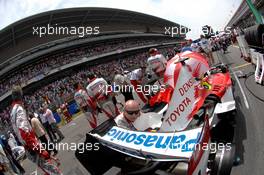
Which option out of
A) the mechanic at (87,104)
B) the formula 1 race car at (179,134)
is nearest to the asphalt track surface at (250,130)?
the formula 1 race car at (179,134)

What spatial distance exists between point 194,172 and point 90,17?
48.0 meters

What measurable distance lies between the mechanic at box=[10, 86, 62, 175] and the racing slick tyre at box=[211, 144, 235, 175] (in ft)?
9.07

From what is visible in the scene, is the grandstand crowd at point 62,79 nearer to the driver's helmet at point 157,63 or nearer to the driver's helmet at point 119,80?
the driver's helmet at point 119,80

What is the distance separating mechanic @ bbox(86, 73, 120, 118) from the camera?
8.66 m

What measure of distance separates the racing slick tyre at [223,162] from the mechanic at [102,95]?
514 cm

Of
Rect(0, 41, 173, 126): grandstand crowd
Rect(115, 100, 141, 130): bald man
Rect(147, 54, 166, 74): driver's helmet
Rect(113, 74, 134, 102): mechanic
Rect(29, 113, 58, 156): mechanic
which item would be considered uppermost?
Rect(147, 54, 166, 74): driver's helmet

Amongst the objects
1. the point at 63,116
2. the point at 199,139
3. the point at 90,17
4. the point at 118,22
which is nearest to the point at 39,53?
the point at 90,17

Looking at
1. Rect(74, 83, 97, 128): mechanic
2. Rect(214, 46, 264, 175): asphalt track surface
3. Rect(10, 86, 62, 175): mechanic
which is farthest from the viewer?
Rect(74, 83, 97, 128): mechanic

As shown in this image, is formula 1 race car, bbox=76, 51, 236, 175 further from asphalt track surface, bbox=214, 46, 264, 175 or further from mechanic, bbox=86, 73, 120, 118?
mechanic, bbox=86, 73, 120, 118

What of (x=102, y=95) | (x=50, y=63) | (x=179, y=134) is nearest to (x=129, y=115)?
(x=179, y=134)

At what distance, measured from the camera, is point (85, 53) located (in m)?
43.4

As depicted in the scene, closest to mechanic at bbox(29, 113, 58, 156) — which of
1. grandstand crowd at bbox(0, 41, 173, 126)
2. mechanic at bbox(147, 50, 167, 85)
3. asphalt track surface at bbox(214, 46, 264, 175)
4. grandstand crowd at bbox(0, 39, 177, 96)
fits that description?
mechanic at bbox(147, 50, 167, 85)

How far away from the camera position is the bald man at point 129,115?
4344mm

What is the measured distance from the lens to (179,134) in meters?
3.68
